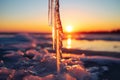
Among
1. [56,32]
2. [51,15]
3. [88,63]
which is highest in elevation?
[51,15]

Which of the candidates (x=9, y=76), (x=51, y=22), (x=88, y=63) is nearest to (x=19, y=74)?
(x=9, y=76)

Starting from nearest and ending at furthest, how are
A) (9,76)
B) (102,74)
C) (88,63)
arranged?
1. (9,76)
2. (102,74)
3. (88,63)

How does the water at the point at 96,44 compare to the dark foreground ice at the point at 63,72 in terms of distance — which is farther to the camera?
the water at the point at 96,44

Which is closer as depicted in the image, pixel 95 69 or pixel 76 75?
pixel 76 75

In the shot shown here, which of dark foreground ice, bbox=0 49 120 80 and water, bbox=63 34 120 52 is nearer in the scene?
dark foreground ice, bbox=0 49 120 80

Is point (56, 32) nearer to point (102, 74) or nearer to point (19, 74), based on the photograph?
point (19, 74)

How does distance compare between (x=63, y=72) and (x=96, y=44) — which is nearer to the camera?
(x=63, y=72)

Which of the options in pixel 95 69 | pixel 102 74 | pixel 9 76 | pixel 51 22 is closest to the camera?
pixel 51 22

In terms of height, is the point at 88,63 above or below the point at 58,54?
below

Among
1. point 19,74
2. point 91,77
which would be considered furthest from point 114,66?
point 19,74
